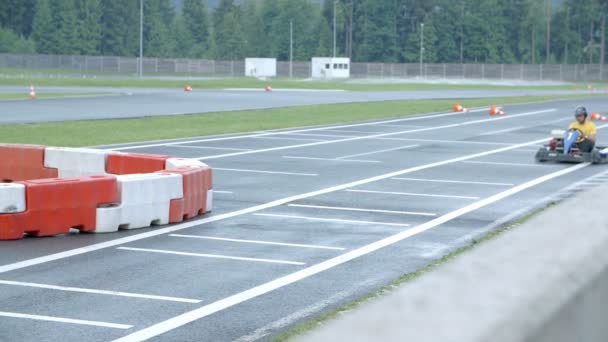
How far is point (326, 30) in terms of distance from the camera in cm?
15875

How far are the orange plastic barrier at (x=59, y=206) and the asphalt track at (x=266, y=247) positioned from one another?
159 millimetres

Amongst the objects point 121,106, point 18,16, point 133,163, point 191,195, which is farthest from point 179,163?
point 18,16

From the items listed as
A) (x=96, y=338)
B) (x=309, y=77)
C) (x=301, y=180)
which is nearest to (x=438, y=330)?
(x=96, y=338)

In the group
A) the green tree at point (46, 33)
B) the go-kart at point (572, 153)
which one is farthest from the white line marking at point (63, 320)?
the green tree at point (46, 33)

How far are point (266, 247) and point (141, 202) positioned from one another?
1.90m

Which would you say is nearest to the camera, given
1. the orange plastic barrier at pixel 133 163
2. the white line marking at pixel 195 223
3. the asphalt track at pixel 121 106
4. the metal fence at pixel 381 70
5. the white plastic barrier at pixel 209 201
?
the white line marking at pixel 195 223

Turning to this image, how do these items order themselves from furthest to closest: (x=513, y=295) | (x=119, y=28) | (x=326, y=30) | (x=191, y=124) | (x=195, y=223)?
(x=326, y=30)
(x=119, y=28)
(x=191, y=124)
(x=195, y=223)
(x=513, y=295)

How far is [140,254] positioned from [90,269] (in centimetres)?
98

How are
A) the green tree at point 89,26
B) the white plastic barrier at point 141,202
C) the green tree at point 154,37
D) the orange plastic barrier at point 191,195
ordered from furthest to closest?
the green tree at point 154,37
the green tree at point 89,26
the orange plastic barrier at point 191,195
the white plastic barrier at point 141,202

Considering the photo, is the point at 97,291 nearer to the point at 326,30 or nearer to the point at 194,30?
the point at 326,30

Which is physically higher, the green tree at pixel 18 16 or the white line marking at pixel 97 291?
the green tree at pixel 18 16

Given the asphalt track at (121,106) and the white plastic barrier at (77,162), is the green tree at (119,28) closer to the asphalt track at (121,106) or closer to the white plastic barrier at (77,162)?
the asphalt track at (121,106)

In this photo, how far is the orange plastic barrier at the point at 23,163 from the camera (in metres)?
15.7

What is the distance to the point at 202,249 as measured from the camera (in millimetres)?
11133
